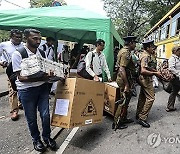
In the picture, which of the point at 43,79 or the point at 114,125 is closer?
the point at 43,79

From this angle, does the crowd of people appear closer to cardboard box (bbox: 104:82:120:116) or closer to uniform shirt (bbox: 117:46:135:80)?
uniform shirt (bbox: 117:46:135:80)

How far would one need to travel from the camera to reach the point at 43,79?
3422 millimetres

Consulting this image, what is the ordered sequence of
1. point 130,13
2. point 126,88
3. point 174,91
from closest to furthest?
point 126,88, point 174,91, point 130,13

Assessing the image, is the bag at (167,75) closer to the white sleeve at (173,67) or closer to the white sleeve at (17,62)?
the white sleeve at (173,67)

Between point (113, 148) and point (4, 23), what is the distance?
3928 millimetres

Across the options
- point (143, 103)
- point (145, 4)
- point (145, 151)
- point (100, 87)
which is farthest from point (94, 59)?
point (145, 4)

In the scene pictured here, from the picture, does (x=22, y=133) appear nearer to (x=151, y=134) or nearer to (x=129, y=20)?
(x=151, y=134)

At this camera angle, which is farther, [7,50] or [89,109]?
[7,50]

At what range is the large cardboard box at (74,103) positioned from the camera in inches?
146

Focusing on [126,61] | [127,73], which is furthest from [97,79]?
[126,61]

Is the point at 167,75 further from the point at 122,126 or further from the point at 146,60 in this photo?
the point at 122,126

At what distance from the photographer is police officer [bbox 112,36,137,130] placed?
4375 millimetres

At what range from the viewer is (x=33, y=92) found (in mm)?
3533

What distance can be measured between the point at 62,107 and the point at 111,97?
1.47 m
